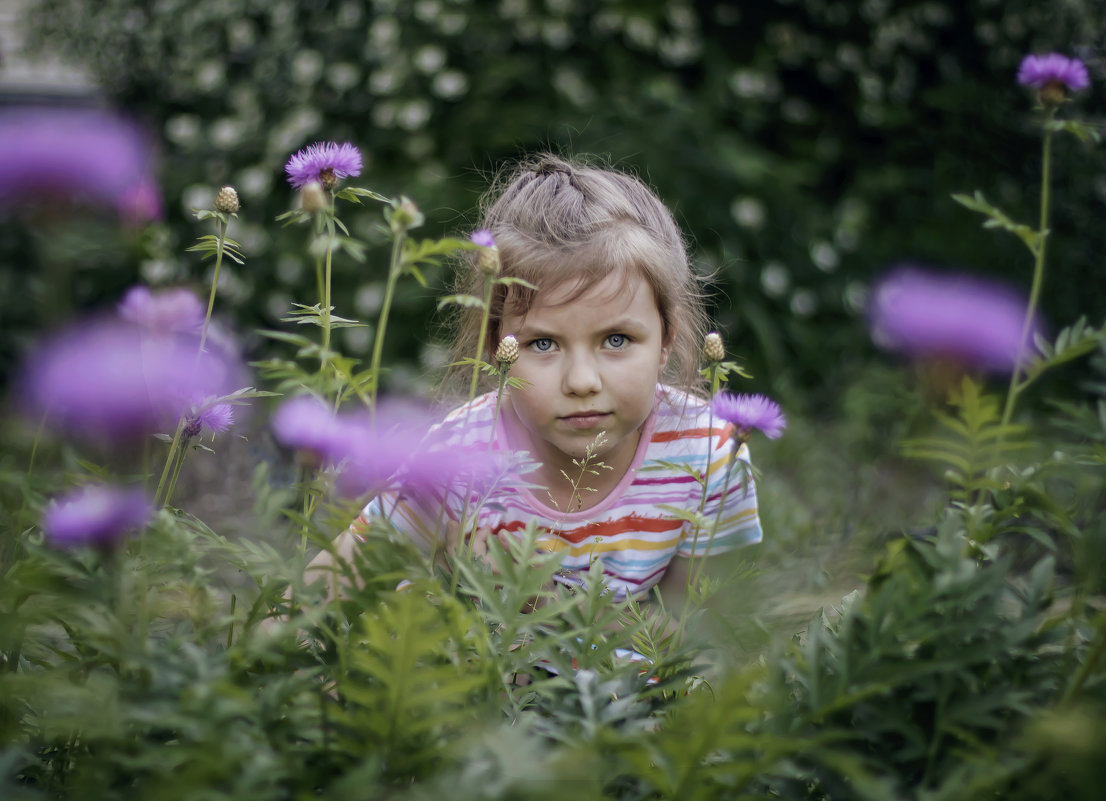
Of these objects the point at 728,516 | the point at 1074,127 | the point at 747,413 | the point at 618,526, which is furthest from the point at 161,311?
the point at 1074,127

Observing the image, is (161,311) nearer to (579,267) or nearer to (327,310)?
(327,310)

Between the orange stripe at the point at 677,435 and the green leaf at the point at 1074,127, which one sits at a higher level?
the green leaf at the point at 1074,127

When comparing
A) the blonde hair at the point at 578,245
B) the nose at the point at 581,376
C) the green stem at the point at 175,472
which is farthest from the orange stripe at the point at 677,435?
the green stem at the point at 175,472

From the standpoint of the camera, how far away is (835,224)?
127 inches

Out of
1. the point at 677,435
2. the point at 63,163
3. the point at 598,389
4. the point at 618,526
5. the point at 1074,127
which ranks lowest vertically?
the point at 618,526

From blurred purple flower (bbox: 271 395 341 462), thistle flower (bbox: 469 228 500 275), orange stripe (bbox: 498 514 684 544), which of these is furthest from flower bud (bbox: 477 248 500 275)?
orange stripe (bbox: 498 514 684 544)

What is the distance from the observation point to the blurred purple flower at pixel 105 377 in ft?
2.79

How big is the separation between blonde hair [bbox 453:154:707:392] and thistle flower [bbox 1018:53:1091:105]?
22.4 inches

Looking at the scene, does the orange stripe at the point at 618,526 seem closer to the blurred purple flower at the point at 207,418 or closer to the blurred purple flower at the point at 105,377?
the blurred purple flower at the point at 207,418

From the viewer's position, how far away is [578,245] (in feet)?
4.98

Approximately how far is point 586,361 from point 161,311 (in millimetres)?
565

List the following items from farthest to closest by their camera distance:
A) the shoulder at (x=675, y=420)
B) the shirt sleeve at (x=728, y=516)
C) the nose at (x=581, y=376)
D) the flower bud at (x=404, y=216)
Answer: the shoulder at (x=675, y=420)
the shirt sleeve at (x=728, y=516)
the nose at (x=581, y=376)
the flower bud at (x=404, y=216)

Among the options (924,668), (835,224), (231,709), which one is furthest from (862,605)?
(835,224)

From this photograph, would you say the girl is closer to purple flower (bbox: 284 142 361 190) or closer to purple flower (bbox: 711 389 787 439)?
purple flower (bbox: 711 389 787 439)
